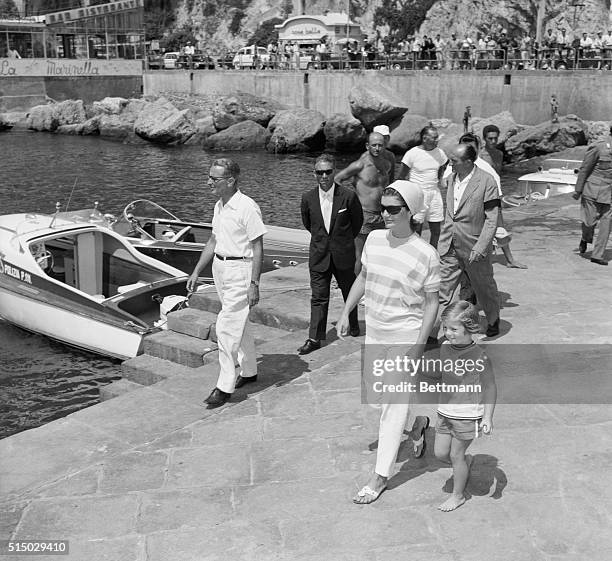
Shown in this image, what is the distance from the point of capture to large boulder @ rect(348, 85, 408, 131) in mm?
33375

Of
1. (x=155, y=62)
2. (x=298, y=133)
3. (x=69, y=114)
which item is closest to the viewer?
(x=298, y=133)

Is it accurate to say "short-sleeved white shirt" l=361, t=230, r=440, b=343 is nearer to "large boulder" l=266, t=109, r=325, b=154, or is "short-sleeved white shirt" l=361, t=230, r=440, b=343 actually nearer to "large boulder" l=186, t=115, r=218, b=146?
"large boulder" l=266, t=109, r=325, b=154

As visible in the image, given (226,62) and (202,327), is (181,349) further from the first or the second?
(226,62)

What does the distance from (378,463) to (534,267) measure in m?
5.62

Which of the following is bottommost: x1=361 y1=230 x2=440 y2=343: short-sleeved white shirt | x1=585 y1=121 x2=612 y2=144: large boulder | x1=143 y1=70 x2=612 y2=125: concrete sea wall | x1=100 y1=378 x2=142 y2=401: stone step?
x1=100 y1=378 x2=142 y2=401: stone step

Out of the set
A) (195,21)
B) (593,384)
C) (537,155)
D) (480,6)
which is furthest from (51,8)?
(593,384)

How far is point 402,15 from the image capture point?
55.0m

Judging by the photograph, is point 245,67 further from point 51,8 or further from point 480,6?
point 51,8

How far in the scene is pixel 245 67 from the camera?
144ft

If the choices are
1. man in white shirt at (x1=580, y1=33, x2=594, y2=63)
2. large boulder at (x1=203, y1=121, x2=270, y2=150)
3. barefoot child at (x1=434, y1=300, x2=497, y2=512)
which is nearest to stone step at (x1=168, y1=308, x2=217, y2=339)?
barefoot child at (x1=434, y1=300, x2=497, y2=512)

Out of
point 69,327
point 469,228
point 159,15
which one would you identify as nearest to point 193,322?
point 469,228

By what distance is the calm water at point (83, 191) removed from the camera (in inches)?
387

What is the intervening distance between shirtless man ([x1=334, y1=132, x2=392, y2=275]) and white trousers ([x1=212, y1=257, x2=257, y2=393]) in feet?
6.39

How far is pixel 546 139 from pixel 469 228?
23341 mm
